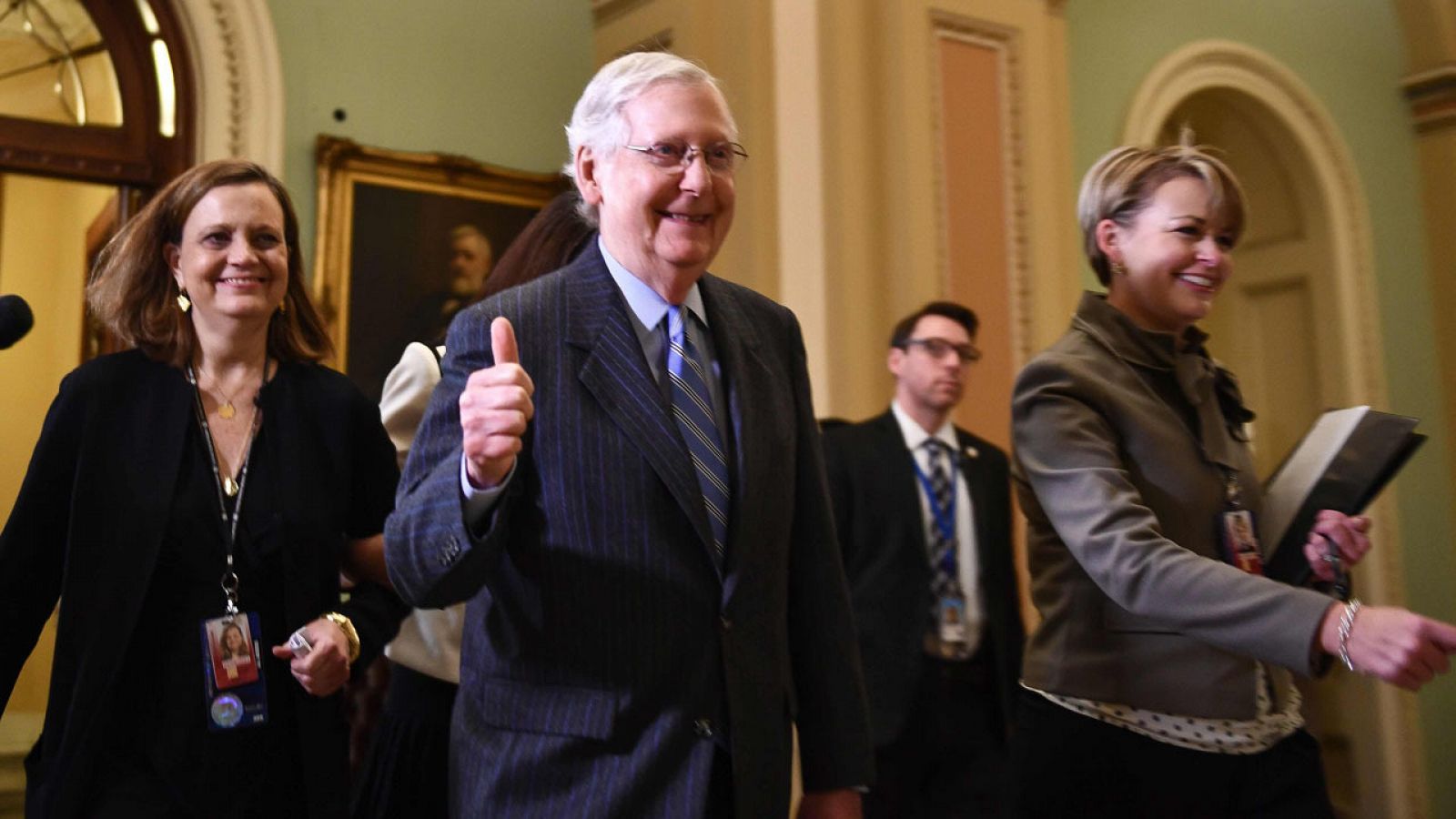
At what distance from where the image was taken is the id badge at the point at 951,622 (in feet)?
13.8

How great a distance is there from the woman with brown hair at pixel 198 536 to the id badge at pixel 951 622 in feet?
7.25

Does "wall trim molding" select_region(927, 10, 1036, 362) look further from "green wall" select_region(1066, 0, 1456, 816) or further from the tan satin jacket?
the tan satin jacket

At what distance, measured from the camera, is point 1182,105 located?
25.6 feet

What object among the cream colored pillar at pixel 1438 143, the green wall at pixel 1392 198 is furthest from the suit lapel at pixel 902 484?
the cream colored pillar at pixel 1438 143

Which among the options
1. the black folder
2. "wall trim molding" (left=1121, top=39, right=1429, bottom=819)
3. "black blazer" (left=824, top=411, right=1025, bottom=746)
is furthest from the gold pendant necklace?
"wall trim molding" (left=1121, top=39, right=1429, bottom=819)

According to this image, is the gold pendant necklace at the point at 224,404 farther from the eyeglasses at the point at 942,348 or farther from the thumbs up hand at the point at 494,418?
the eyeglasses at the point at 942,348

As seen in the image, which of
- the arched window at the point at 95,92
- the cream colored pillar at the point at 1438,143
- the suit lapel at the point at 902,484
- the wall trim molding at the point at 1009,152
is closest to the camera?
the suit lapel at the point at 902,484

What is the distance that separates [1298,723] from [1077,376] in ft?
2.33

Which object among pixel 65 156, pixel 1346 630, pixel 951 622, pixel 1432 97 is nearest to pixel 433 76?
pixel 65 156

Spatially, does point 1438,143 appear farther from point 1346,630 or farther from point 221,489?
point 221,489

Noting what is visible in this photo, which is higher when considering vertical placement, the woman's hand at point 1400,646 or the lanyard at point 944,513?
the lanyard at point 944,513

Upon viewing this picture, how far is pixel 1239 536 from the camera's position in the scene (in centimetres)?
228

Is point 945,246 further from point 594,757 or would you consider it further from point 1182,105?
point 594,757

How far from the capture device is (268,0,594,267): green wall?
5.11 m
